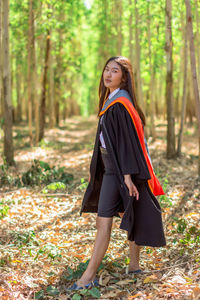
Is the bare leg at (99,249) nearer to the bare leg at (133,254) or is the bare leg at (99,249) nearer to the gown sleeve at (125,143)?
the bare leg at (133,254)

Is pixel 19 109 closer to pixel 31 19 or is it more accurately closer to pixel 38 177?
pixel 31 19

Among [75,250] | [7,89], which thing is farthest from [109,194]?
[7,89]

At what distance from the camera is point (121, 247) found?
14.6 ft

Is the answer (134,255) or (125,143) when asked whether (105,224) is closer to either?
(134,255)

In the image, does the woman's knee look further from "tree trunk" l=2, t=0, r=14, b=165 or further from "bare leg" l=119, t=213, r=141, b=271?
"tree trunk" l=2, t=0, r=14, b=165

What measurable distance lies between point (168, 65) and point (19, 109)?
1459cm

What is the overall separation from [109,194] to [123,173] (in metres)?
0.27

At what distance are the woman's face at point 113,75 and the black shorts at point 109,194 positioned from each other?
Answer: 2.03 ft

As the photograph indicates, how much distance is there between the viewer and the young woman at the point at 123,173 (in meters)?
3.27

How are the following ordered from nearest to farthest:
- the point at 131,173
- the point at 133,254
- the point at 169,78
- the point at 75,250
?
the point at 131,173 → the point at 133,254 → the point at 75,250 → the point at 169,78

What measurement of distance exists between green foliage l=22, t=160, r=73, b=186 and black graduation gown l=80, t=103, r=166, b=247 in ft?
Result: 13.0

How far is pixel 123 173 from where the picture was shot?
127 inches

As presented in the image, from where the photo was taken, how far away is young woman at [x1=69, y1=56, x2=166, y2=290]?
3.27 meters

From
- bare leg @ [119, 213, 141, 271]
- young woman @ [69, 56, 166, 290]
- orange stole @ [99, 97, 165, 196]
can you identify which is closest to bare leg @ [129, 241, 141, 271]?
bare leg @ [119, 213, 141, 271]
